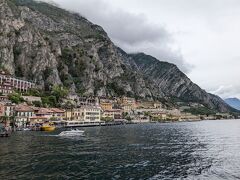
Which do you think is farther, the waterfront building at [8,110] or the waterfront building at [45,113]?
the waterfront building at [45,113]

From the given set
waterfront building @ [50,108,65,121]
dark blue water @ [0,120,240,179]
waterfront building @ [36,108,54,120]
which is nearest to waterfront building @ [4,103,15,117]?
waterfront building @ [36,108,54,120]

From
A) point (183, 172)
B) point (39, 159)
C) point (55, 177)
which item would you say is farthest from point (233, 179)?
point (39, 159)

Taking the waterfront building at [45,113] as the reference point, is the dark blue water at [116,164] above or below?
below

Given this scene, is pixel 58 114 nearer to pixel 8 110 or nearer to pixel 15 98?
pixel 15 98

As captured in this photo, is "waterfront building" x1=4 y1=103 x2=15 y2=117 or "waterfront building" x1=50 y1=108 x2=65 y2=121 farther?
"waterfront building" x1=50 y1=108 x2=65 y2=121

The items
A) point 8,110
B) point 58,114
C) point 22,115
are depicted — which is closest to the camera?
point 8,110

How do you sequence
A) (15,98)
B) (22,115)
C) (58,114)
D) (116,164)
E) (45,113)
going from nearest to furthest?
(116,164), (22,115), (45,113), (15,98), (58,114)

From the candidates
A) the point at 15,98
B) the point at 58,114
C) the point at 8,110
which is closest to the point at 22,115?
the point at 8,110

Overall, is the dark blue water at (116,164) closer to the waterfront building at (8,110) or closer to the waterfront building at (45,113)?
the waterfront building at (8,110)

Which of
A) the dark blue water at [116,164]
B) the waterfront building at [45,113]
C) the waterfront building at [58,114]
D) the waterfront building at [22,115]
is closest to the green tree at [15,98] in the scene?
the waterfront building at [45,113]

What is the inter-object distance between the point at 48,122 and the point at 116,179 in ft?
431

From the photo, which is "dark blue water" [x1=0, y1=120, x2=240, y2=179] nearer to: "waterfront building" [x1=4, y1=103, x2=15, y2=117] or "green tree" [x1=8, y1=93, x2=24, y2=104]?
"waterfront building" [x1=4, y1=103, x2=15, y2=117]

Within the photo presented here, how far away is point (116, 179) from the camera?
4381 cm

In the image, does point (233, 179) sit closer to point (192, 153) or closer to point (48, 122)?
point (192, 153)
